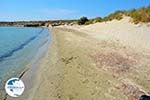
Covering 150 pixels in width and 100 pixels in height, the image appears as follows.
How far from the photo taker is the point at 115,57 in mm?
15242

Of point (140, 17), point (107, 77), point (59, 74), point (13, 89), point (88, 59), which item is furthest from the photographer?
point (140, 17)

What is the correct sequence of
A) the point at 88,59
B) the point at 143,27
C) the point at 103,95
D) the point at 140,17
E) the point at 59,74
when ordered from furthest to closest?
the point at 140,17 → the point at 143,27 → the point at 88,59 → the point at 59,74 → the point at 103,95

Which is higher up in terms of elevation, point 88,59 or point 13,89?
point 13,89

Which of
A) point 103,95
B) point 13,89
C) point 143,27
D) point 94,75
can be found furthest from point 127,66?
point 143,27

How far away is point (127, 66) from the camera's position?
12688 millimetres

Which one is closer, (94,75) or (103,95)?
(103,95)

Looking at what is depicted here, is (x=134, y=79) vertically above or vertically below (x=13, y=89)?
below

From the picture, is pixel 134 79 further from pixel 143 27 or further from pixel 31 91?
pixel 143 27

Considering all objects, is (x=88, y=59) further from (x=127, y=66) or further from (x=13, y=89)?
(x=13, y=89)

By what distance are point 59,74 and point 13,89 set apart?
16.6 ft

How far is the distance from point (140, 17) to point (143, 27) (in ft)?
13.1

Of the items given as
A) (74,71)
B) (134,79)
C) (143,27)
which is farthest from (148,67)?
(143,27)

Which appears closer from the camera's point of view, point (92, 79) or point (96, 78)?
point (92, 79)

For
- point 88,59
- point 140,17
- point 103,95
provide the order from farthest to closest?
point 140,17
point 88,59
point 103,95
